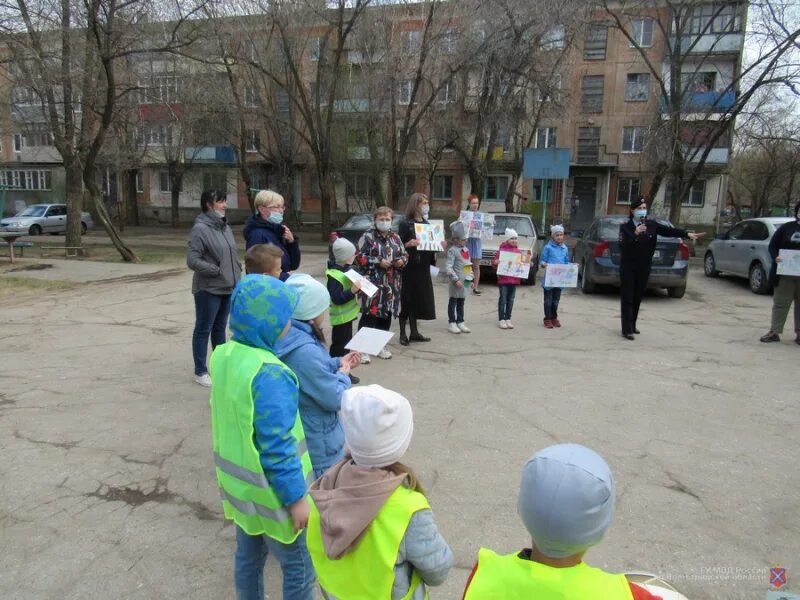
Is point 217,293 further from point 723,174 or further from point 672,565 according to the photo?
point 723,174

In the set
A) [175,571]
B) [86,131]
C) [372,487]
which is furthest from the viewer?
[86,131]

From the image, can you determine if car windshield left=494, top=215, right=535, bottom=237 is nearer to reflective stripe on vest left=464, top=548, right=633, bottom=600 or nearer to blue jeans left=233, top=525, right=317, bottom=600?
blue jeans left=233, top=525, right=317, bottom=600

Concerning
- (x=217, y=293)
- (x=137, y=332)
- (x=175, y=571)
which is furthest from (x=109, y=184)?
(x=175, y=571)

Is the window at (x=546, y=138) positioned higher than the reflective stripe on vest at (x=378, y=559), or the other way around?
the window at (x=546, y=138)

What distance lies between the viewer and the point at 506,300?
28.1ft

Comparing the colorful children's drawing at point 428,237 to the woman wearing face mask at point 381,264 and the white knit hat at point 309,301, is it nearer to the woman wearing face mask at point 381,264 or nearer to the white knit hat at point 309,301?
the woman wearing face mask at point 381,264

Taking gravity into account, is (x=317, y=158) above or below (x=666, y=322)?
above

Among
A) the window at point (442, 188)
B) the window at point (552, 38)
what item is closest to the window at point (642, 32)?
the window at point (442, 188)

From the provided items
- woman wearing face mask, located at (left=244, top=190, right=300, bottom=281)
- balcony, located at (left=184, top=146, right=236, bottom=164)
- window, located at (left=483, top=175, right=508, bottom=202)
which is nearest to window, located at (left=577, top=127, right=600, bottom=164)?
window, located at (left=483, top=175, right=508, bottom=202)

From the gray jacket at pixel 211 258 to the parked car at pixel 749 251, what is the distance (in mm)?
10933

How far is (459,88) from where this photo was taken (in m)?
22.7

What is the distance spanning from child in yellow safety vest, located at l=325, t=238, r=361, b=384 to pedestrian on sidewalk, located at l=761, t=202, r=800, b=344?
5751 mm

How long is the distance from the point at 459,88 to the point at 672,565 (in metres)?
22.1

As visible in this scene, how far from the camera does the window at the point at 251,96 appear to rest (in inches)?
1016
